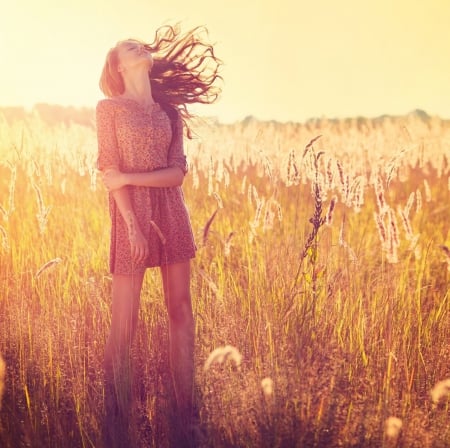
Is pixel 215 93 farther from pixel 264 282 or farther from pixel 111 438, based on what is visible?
pixel 111 438

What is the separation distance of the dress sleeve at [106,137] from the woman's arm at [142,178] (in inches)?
1.8

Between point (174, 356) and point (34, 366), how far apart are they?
0.60 m

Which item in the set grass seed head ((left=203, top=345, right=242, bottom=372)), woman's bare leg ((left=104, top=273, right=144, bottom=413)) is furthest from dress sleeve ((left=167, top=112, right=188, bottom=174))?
grass seed head ((left=203, top=345, right=242, bottom=372))

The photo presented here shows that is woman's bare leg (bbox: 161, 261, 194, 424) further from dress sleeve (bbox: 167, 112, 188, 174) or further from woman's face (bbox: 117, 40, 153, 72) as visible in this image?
woman's face (bbox: 117, 40, 153, 72)

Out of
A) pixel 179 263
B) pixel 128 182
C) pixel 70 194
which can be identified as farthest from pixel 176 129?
pixel 70 194

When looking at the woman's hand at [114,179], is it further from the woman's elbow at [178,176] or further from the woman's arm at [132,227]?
the woman's elbow at [178,176]

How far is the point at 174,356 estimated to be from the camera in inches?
101

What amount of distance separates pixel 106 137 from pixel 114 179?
184 mm

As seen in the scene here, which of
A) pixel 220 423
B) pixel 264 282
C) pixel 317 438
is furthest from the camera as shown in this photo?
pixel 264 282

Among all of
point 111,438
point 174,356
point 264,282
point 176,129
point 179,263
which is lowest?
point 111,438

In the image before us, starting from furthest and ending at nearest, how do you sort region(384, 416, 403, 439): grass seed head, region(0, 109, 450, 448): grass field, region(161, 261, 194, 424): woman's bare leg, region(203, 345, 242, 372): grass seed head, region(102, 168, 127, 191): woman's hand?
region(161, 261, 194, 424): woman's bare leg → region(102, 168, 127, 191): woman's hand → region(0, 109, 450, 448): grass field → region(384, 416, 403, 439): grass seed head → region(203, 345, 242, 372): grass seed head

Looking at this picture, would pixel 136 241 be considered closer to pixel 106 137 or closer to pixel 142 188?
pixel 142 188

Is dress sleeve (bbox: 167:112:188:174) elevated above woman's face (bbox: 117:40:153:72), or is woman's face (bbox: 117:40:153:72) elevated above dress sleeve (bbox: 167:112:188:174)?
woman's face (bbox: 117:40:153:72)

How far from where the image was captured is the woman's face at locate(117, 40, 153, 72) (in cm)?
255
